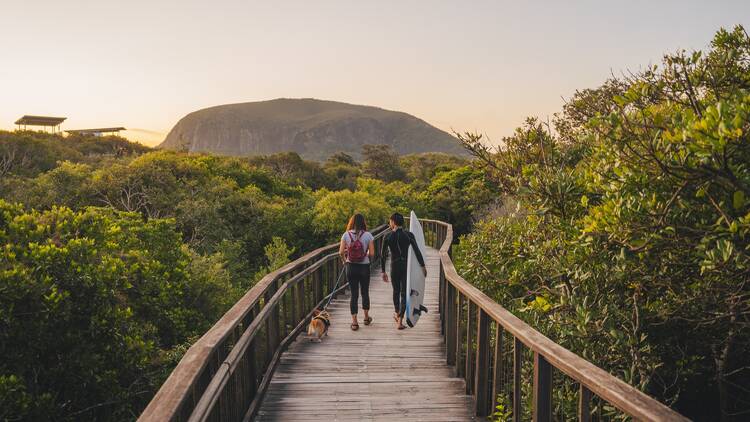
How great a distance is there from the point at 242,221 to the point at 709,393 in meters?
22.1

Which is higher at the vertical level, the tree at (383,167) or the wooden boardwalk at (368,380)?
the tree at (383,167)

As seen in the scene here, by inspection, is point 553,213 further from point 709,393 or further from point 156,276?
point 156,276

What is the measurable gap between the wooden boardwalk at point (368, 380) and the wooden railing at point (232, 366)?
0.68ft

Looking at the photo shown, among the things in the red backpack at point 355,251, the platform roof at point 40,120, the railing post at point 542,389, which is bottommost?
the railing post at point 542,389

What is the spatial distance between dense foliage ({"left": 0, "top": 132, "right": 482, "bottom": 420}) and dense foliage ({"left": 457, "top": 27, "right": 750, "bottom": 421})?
6045 mm

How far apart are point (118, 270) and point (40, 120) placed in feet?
371

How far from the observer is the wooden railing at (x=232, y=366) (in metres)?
2.03

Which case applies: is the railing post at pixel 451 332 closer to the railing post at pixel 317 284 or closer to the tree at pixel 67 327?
the railing post at pixel 317 284

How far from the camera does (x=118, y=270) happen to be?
8.19 meters

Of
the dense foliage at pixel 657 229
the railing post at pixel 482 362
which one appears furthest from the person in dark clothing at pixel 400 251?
the railing post at pixel 482 362

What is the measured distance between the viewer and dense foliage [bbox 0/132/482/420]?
6.72m

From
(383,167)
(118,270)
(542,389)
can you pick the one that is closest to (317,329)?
(542,389)

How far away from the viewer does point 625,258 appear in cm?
367

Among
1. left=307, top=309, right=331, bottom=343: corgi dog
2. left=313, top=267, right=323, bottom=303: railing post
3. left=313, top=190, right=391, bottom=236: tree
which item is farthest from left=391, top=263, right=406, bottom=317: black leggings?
left=313, top=190, right=391, bottom=236: tree
